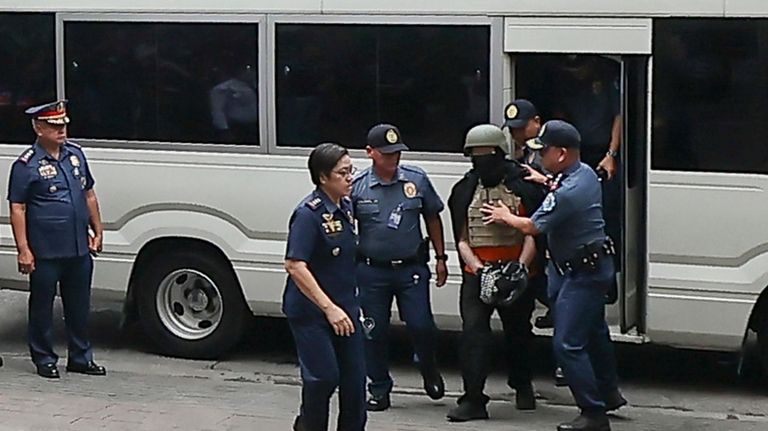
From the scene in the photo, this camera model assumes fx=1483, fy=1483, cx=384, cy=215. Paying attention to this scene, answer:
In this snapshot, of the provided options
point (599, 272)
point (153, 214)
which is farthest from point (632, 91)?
point (153, 214)

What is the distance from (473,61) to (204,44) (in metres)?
1.88

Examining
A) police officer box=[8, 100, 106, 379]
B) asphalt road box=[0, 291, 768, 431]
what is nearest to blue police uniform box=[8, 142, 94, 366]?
police officer box=[8, 100, 106, 379]

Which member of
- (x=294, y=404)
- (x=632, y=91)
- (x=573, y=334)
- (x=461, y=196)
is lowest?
(x=294, y=404)

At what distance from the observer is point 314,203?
22.5 feet

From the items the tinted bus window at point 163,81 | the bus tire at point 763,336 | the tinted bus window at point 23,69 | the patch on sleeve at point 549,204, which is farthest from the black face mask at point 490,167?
the tinted bus window at point 23,69

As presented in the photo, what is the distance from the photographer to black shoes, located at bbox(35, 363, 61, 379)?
377 inches

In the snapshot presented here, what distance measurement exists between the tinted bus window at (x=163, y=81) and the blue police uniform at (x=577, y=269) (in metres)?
2.57

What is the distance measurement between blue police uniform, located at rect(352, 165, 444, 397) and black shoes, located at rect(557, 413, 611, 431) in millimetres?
1009

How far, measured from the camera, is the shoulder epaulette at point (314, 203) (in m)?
6.85

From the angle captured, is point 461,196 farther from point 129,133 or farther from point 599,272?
point 129,133

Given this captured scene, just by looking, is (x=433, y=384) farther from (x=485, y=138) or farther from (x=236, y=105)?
(x=236, y=105)

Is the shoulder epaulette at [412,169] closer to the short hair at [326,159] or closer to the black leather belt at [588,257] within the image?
the black leather belt at [588,257]

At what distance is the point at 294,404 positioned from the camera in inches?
348

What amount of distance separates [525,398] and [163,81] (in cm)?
326
